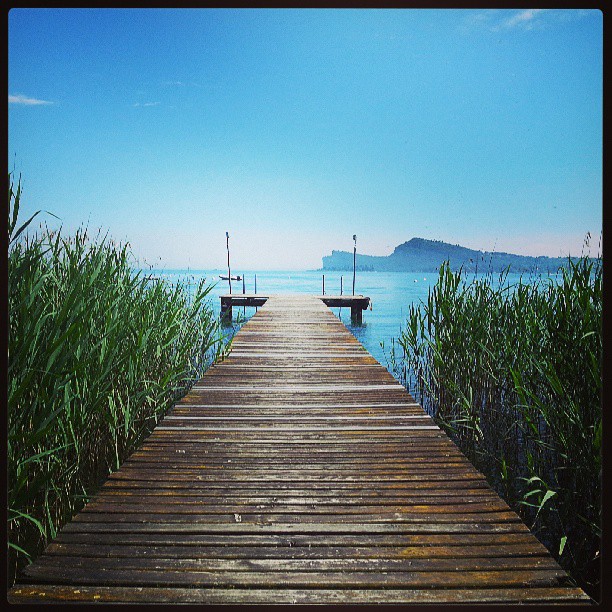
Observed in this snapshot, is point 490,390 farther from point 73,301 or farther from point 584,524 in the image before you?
point 73,301

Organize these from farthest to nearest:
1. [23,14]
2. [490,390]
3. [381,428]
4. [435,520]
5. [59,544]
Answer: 1. [490,390]
2. [381,428]
3. [435,520]
4. [59,544]
5. [23,14]

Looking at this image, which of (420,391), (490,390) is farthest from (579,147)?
(420,391)

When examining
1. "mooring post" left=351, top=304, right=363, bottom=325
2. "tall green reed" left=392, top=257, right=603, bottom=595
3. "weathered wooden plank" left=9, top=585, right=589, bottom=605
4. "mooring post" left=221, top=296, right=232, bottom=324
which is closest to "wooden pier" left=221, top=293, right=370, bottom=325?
"mooring post" left=221, top=296, right=232, bottom=324

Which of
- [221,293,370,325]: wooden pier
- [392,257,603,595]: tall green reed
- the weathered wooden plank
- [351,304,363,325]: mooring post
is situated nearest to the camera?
the weathered wooden plank

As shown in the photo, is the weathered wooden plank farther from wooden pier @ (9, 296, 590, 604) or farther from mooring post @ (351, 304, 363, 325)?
mooring post @ (351, 304, 363, 325)

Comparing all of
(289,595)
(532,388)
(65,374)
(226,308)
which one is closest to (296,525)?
(289,595)

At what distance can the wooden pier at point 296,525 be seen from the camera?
1.15 metres

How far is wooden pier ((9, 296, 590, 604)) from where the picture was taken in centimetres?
115

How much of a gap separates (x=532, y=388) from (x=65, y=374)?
2.43 meters

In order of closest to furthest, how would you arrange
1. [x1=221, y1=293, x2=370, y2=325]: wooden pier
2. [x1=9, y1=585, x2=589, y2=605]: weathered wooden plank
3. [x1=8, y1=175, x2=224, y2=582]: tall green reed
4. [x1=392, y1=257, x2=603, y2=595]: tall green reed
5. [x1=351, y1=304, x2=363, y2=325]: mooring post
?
[x1=9, y1=585, x2=589, y2=605]: weathered wooden plank → [x1=8, y1=175, x2=224, y2=582]: tall green reed → [x1=392, y1=257, x2=603, y2=595]: tall green reed → [x1=221, y1=293, x2=370, y2=325]: wooden pier → [x1=351, y1=304, x2=363, y2=325]: mooring post

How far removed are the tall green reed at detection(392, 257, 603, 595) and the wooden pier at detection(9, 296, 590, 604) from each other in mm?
445

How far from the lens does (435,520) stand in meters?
1.49

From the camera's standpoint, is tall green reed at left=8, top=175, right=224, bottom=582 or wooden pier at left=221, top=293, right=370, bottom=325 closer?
tall green reed at left=8, top=175, right=224, bottom=582

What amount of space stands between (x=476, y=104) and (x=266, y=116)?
1482 millimetres
